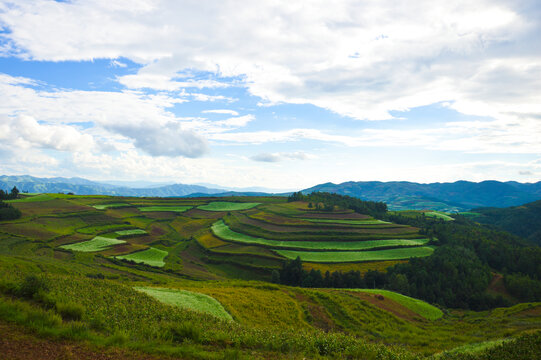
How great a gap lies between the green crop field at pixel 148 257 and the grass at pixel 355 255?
41996 mm

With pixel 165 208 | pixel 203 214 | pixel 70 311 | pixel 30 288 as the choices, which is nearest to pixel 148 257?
pixel 30 288

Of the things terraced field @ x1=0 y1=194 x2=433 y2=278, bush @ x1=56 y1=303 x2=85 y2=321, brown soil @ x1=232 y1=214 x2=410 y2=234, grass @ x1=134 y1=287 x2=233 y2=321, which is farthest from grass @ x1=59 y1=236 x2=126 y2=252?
bush @ x1=56 y1=303 x2=85 y2=321

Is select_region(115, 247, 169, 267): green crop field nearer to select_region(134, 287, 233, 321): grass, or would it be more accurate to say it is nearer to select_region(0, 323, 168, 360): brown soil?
select_region(134, 287, 233, 321): grass

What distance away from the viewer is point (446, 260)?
A: 89562 millimetres

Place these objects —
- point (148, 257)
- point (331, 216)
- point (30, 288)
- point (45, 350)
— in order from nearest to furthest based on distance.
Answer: point (45, 350)
point (30, 288)
point (148, 257)
point (331, 216)

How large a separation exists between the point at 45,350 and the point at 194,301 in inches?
875

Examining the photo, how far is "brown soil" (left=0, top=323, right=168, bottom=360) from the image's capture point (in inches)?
430

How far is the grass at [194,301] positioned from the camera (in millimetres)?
29320

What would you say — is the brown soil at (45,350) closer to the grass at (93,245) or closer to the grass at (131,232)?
the grass at (93,245)

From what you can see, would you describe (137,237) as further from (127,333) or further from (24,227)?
(127,333)

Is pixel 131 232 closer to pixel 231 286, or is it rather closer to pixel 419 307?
pixel 231 286

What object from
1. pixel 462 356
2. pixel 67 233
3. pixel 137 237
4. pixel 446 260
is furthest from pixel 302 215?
pixel 462 356

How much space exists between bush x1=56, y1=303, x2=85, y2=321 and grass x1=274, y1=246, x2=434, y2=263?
83.9 metres

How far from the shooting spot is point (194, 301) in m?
32.3
